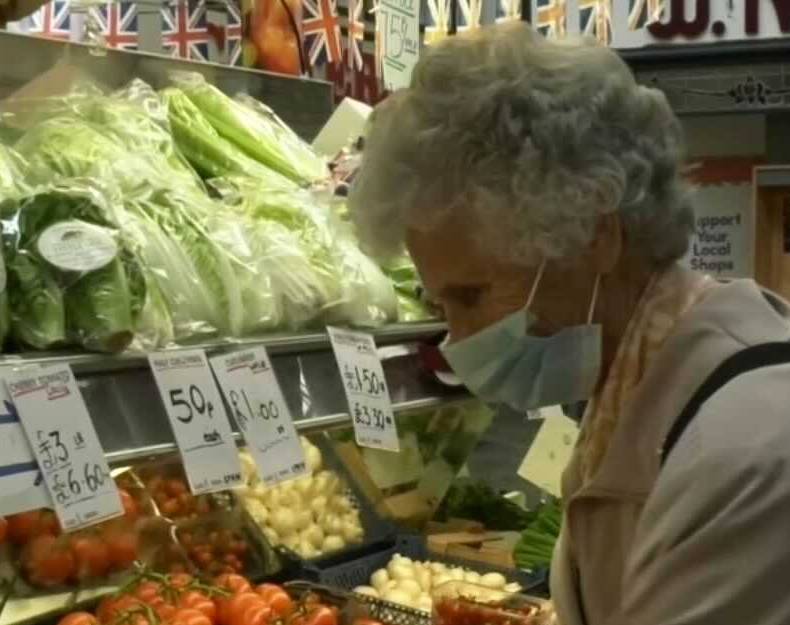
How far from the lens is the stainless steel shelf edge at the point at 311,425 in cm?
149

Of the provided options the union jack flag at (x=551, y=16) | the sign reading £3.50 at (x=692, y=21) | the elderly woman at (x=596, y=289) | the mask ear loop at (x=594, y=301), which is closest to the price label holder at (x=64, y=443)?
the elderly woman at (x=596, y=289)

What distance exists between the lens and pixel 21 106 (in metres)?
2.21

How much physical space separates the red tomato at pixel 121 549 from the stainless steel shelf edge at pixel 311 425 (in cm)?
79

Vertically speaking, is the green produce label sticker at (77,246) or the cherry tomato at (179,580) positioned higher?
the green produce label sticker at (77,246)

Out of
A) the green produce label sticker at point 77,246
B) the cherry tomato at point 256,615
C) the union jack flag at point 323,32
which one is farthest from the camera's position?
the union jack flag at point 323,32

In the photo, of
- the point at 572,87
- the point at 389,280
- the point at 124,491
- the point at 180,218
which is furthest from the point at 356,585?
the point at 572,87

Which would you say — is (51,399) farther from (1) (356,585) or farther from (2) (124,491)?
(1) (356,585)

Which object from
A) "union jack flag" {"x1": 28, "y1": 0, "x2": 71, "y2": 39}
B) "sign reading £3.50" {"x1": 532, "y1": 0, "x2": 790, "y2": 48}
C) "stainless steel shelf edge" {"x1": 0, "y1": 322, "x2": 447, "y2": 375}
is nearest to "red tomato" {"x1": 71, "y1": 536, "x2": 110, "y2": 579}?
"stainless steel shelf edge" {"x1": 0, "y1": 322, "x2": 447, "y2": 375}

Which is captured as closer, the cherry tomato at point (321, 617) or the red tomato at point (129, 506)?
the cherry tomato at point (321, 617)

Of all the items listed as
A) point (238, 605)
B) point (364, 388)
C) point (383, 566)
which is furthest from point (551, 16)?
point (364, 388)

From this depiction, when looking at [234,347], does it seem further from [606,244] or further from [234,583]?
[234,583]

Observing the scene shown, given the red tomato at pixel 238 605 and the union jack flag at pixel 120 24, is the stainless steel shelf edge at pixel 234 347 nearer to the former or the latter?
the red tomato at pixel 238 605

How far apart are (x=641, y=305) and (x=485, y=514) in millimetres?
2075

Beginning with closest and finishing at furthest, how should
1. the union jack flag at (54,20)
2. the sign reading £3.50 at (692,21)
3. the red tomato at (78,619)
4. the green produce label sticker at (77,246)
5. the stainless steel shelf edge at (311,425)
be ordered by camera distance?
1. the stainless steel shelf edge at (311,425)
2. the green produce label sticker at (77,246)
3. the red tomato at (78,619)
4. the union jack flag at (54,20)
5. the sign reading £3.50 at (692,21)
